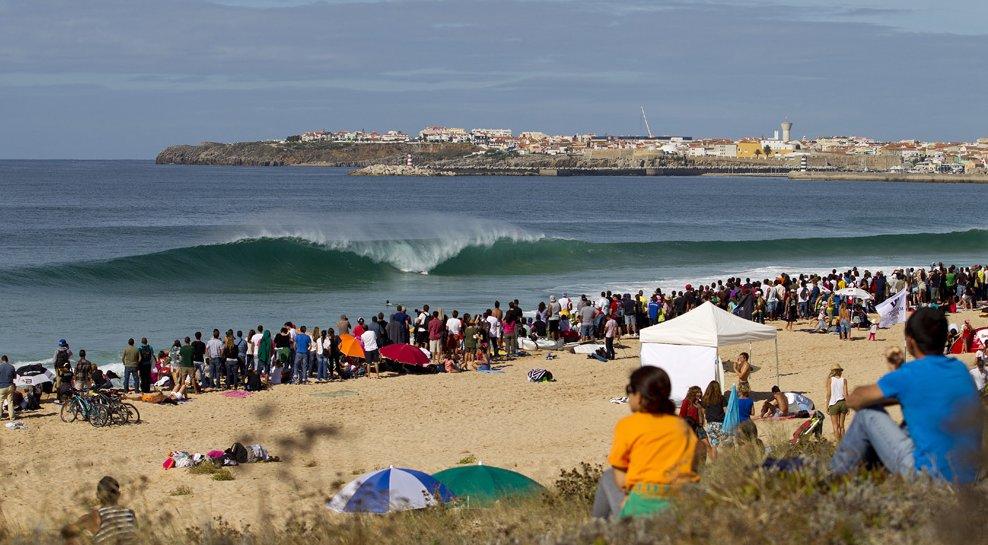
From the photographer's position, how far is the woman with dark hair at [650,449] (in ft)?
15.1

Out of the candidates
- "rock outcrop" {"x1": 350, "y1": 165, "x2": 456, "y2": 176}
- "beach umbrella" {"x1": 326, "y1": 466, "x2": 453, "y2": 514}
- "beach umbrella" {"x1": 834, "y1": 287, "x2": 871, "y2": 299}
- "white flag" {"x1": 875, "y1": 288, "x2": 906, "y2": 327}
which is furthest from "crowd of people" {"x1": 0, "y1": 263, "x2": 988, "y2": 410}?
"rock outcrop" {"x1": 350, "y1": 165, "x2": 456, "y2": 176}

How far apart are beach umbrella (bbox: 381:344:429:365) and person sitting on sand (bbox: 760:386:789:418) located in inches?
259

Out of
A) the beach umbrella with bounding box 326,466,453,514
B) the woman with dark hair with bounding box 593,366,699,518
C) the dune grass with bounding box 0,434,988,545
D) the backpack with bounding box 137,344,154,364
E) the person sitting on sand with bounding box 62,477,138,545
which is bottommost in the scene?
the beach umbrella with bounding box 326,466,453,514

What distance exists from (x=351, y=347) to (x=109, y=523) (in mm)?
12614

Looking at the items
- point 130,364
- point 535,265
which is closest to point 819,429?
point 130,364

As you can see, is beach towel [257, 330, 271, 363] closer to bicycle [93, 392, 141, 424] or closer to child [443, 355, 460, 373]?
bicycle [93, 392, 141, 424]

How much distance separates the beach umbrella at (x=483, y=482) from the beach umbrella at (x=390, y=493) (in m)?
0.21

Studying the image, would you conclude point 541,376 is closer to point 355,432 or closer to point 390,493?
point 355,432

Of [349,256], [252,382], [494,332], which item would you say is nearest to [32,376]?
[252,382]

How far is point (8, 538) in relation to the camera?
5672 millimetres

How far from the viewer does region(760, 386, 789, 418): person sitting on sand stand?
13766mm

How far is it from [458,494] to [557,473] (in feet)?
6.96

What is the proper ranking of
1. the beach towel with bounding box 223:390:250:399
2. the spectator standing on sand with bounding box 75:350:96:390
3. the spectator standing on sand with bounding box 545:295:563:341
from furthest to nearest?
the spectator standing on sand with bounding box 545:295:563:341 < the beach towel with bounding box 223:390:250:399 < the spectator standing on sand with bounding box 75:350:96:390

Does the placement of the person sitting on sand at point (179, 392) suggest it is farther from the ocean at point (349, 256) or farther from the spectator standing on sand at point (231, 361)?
the ocean at point (349, 256)
